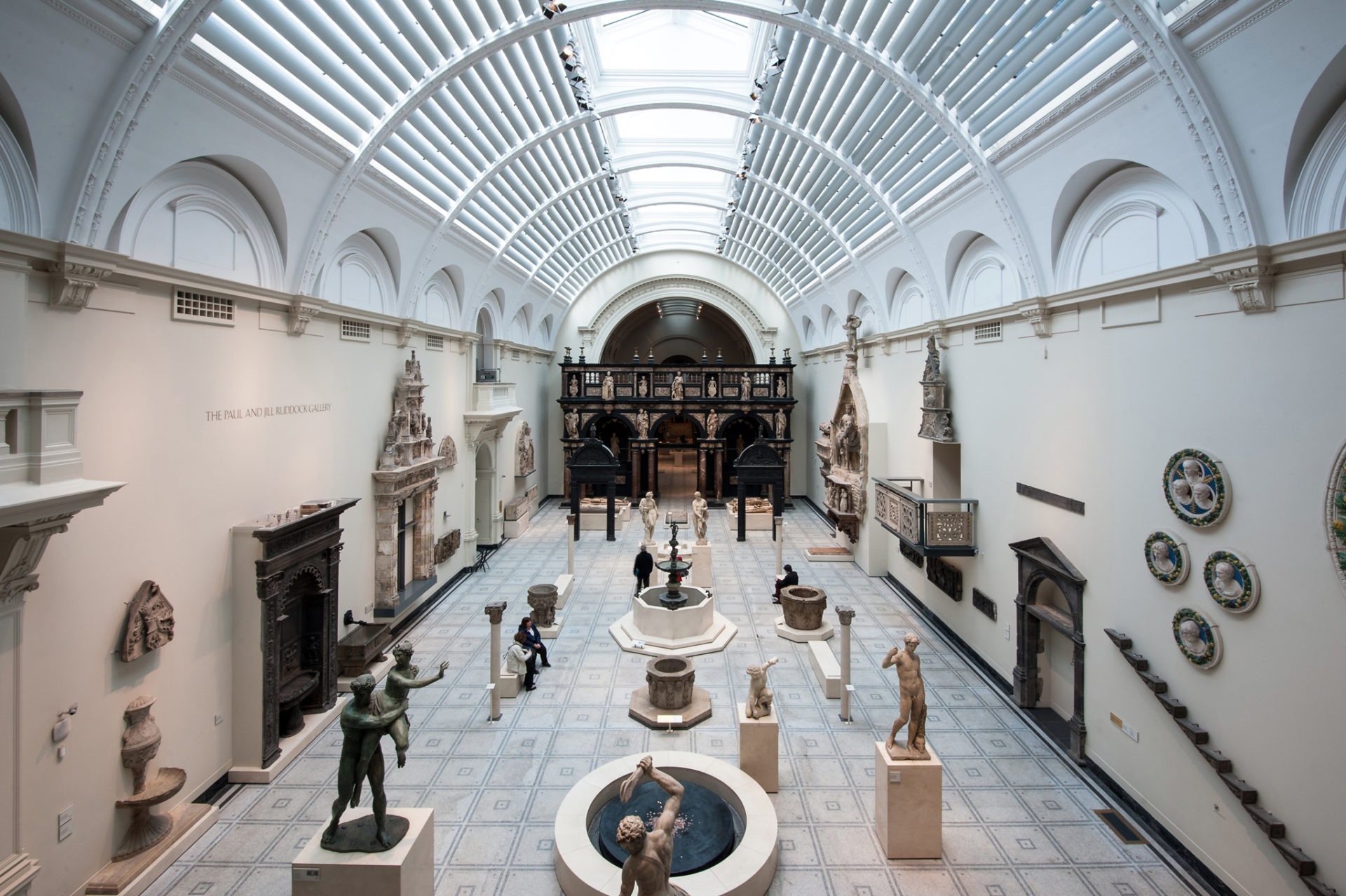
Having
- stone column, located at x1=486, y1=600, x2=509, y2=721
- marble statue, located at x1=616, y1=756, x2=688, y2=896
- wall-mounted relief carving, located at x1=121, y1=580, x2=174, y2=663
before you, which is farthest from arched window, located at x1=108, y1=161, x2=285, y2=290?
marble statue, located at x1=616, y1=756, x2=688, y2=896

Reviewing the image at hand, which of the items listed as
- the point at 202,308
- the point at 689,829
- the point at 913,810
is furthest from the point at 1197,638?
the point at 202,308

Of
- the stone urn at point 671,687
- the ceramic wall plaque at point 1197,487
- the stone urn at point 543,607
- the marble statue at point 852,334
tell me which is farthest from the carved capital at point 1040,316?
the stone urn at point 543,607

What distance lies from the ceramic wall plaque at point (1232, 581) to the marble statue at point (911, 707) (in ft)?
9.57

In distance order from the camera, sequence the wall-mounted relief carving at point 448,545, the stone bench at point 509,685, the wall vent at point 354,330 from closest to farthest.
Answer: the stone bench at point 509,685 < the wall vent at point 354,330 < the wall-mounted relief carving at point 448,545

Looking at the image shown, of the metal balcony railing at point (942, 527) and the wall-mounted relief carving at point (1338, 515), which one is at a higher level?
the wall-mounted relief carving at point (1338, 515)

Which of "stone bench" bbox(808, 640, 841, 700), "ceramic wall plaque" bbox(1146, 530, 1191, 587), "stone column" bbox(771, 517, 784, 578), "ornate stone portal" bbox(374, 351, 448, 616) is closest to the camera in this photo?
"ceramic wall plaque" bbox(1146, 530, 1191, 587)

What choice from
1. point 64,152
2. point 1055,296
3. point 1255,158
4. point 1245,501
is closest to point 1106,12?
point 1255,158

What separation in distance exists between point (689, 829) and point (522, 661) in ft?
15.0

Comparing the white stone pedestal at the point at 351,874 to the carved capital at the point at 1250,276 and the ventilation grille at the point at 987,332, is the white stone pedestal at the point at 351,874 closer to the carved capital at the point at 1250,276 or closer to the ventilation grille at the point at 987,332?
the carved capital at the point at 1250,276

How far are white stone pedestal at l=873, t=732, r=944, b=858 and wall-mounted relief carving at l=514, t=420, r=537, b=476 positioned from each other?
57.7 feet

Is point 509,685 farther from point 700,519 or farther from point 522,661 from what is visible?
point 700,519

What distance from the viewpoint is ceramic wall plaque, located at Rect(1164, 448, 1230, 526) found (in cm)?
620

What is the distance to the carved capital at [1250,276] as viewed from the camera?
567 centimetres

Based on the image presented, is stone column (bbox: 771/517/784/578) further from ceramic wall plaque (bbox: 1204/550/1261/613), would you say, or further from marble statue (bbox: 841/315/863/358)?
ceramic wall plaque (bbox: 1204/550/1261/613)
